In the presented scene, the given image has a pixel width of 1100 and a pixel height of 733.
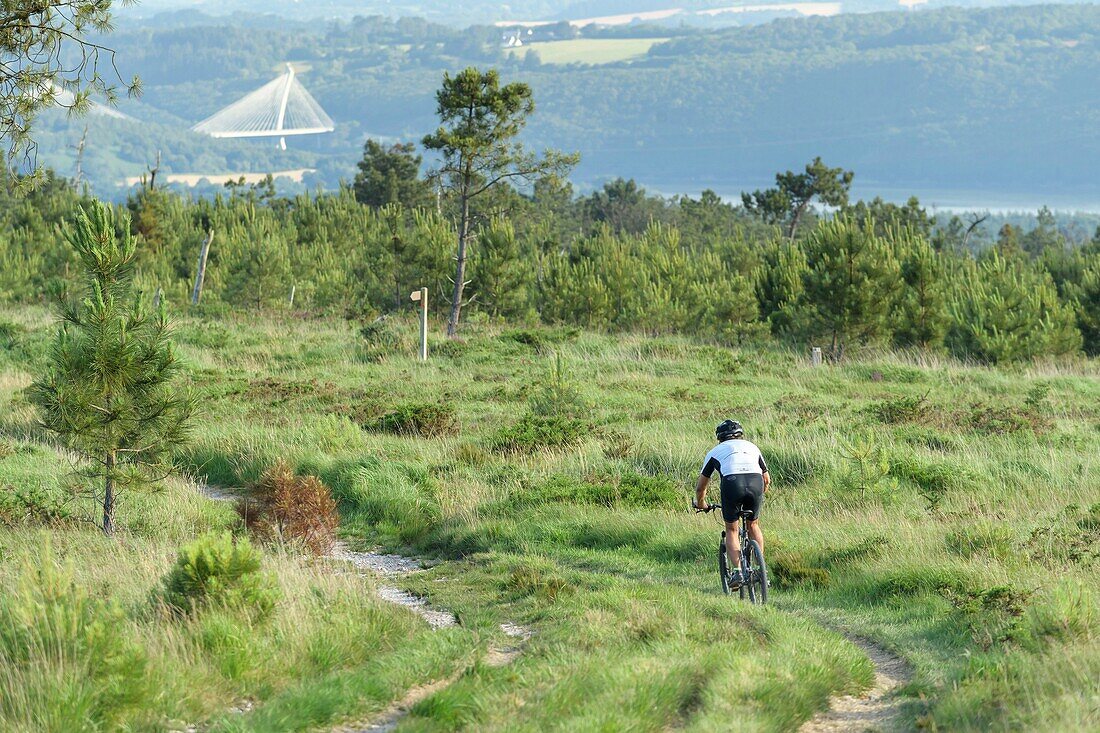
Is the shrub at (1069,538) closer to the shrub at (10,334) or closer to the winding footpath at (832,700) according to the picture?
the winding footpath at (832,700)

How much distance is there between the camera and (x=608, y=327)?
3691 centimetres

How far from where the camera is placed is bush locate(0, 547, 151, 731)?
20.2 feet

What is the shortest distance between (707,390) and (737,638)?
556 inches

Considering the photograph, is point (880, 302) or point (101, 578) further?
point (880, 302)

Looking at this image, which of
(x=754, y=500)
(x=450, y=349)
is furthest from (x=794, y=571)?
(x=450, y=349)

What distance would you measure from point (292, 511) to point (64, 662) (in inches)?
210

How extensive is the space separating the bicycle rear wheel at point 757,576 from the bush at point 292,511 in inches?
166

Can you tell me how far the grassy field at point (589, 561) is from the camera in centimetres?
646

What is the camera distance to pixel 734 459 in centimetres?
938

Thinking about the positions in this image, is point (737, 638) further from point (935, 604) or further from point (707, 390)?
point (707, 390)

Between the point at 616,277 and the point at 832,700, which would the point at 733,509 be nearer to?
the point at 832,700

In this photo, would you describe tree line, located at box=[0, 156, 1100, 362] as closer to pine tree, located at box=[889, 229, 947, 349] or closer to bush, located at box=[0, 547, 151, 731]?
pine tree, located at box=[889, 229, 947, 349]

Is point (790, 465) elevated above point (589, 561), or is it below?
above

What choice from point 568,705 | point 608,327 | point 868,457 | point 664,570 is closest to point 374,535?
point 664,570
